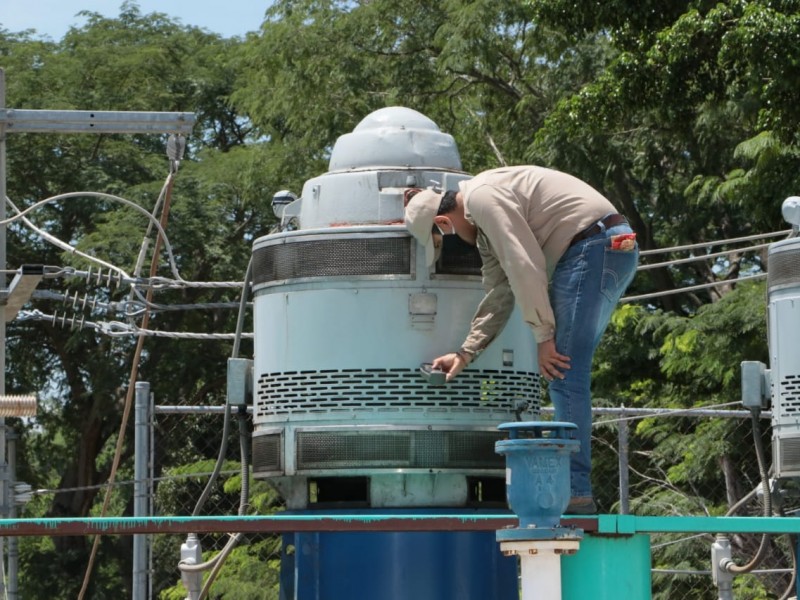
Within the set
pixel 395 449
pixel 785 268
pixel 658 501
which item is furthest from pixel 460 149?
pixel 395 449

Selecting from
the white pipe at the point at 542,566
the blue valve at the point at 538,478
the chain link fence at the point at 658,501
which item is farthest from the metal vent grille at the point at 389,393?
the chain link fence at the point at 658,501

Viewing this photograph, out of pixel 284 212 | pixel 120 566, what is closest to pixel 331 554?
pixel 284 212

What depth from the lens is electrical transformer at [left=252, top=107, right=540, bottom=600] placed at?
7.01 m

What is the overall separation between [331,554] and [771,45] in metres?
9.06

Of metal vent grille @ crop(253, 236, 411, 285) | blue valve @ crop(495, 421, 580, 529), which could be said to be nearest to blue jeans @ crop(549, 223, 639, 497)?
metal vent grille @ crop(253, 236, 411, 285)

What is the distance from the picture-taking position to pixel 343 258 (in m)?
7.18

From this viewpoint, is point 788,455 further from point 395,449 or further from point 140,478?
point 140,478

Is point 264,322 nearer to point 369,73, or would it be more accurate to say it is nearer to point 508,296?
point 508,296

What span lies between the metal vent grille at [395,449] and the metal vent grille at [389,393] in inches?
4.4

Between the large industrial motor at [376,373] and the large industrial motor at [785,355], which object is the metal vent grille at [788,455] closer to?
the large industrial motor at [785,355]

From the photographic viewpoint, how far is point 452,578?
22.5ft

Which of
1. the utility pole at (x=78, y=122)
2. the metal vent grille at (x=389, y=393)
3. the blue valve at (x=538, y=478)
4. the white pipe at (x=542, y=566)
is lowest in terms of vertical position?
the white pipe at (x=542, y=566)

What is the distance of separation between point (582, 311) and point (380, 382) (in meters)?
1.04

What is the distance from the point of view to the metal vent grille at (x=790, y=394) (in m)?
7.71
